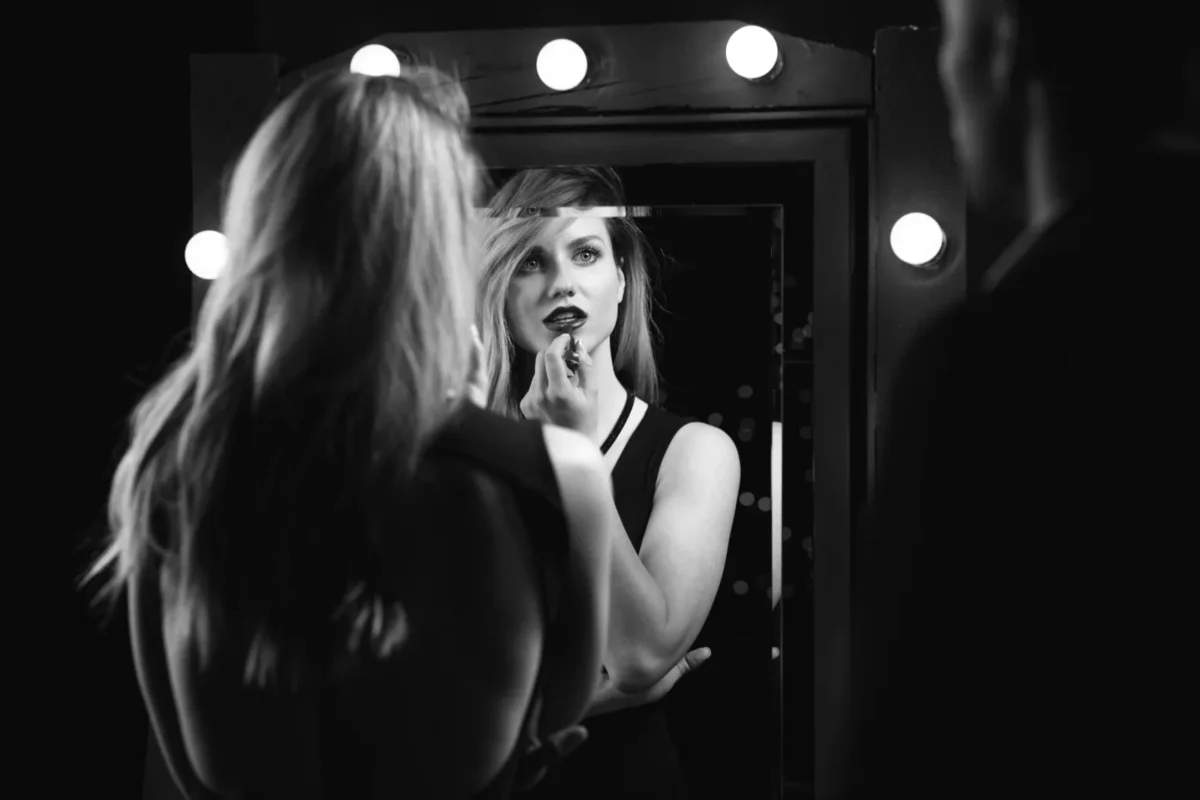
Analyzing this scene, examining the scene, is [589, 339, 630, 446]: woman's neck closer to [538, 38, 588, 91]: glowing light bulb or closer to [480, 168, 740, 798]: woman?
[480, 168, 740, 798]: woman

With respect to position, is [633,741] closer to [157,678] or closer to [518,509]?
[518,509]

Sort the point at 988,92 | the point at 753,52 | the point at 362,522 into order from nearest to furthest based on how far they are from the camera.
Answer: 1. the point at 988,92
2. the point at 362,522
3. the point at 753,52

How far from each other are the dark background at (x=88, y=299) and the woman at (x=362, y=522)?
129 mm

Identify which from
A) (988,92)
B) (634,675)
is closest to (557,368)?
(634,675)

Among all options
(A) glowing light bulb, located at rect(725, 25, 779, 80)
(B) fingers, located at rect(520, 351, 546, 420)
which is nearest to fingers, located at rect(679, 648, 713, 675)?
(B) fingers, located at rect(520, 351, 546, 420)

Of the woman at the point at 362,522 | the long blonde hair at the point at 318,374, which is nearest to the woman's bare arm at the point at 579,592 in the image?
the woman at the point at 362,522

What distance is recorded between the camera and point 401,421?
877 millimetres

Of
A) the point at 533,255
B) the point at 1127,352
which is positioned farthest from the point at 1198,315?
the point at 533,255

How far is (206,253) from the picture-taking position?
1004 mm

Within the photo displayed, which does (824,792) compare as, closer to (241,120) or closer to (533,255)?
(533,255)

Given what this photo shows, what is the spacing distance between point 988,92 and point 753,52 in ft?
1.07

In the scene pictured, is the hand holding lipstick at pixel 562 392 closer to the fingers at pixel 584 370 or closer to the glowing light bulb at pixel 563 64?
the fingers at pixel 584 370

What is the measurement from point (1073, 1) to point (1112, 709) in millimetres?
388

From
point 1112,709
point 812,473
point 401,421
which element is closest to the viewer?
point 1112,709
